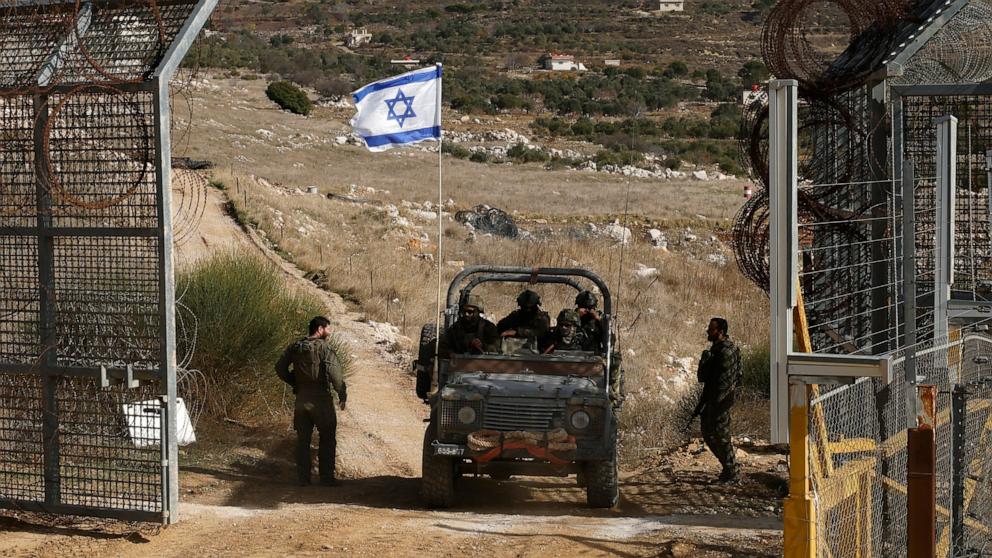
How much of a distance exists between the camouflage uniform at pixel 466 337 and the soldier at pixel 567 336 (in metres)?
0.51

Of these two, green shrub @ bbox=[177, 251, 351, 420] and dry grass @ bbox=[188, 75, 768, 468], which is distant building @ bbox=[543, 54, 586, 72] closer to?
dry grass @ bbox=[188, 75, 768, 468]

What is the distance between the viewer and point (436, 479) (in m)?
10.5

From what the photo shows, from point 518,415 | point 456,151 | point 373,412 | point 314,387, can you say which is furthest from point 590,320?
point 456,151

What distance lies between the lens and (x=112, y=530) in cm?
889

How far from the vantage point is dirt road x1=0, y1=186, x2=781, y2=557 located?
8453 mm

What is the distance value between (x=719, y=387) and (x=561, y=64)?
218 feet

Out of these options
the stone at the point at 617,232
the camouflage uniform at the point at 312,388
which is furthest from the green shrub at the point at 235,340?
the stone at the point at 617,232

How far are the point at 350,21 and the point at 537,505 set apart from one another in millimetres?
78811

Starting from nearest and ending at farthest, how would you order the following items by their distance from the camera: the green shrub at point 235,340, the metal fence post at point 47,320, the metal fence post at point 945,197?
the metal fence post at point 945,197
the metal fence post at point 47,320
the green shrub at point 235,340

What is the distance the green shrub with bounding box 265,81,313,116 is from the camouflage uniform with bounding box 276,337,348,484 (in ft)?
153

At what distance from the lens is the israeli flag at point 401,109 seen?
1281 centimetres

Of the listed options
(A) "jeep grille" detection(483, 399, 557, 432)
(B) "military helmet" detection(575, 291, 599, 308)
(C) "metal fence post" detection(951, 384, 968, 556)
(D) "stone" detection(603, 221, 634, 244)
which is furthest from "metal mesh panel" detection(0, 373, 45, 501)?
(D) "stone" detection(603, 221, 634, 244)

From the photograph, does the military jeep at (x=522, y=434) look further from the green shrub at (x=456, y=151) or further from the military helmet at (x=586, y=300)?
the green shrub at (x=456, y=151)

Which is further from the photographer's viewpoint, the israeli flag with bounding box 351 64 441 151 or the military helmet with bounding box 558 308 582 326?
the israeli flag with bounding box 351 64 441 151
